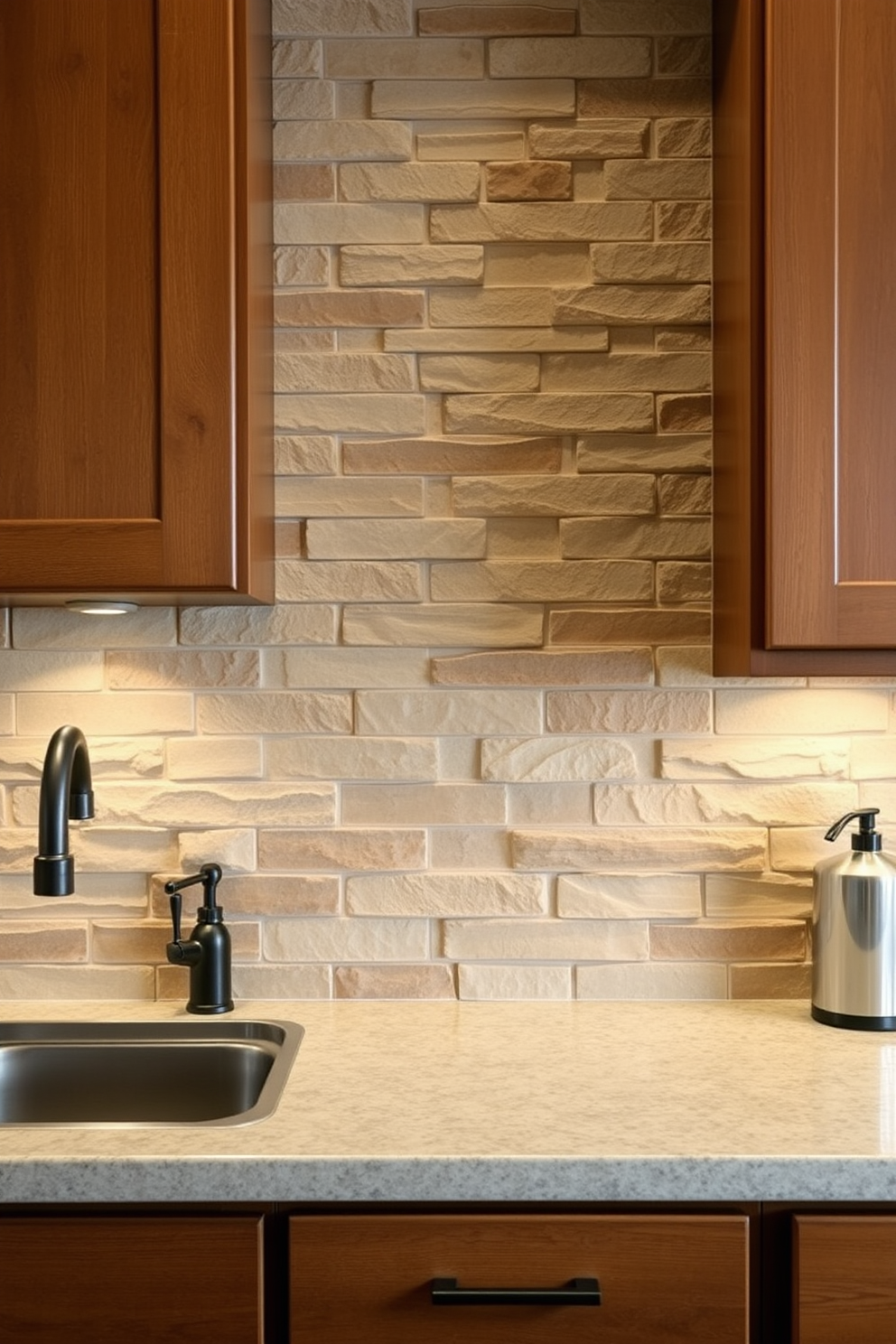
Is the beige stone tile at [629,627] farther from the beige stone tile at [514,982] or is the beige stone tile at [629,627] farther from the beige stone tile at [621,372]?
the beige stone tile at [514,982]

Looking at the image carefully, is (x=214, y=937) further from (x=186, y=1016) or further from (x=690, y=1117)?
(x=690, y=1117)

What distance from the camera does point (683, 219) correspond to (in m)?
1.77

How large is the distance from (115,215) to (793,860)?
1263mm

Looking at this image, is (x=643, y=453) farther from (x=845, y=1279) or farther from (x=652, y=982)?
(x=845, y=1279)

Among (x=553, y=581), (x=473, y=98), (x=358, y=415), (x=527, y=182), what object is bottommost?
(x=553, y=581)

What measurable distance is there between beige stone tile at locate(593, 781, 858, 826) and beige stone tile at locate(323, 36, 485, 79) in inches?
42.3

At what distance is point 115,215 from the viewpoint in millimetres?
1420

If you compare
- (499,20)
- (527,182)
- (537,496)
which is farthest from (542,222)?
(537,496)

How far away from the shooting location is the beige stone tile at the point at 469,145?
1.77 meters

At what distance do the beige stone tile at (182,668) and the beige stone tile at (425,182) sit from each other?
0.71 meters

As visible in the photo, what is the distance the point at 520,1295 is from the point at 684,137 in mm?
1540

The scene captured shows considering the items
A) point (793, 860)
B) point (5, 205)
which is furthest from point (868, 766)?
point (5, 205)

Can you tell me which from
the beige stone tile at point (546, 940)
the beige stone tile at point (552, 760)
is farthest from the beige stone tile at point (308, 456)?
the beige stone tile at point (546, 940)

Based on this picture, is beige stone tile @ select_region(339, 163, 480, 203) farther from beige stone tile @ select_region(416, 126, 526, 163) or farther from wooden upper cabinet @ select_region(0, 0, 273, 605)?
wooden upper cabinet @ select_region(0, 0, 273, 605)
